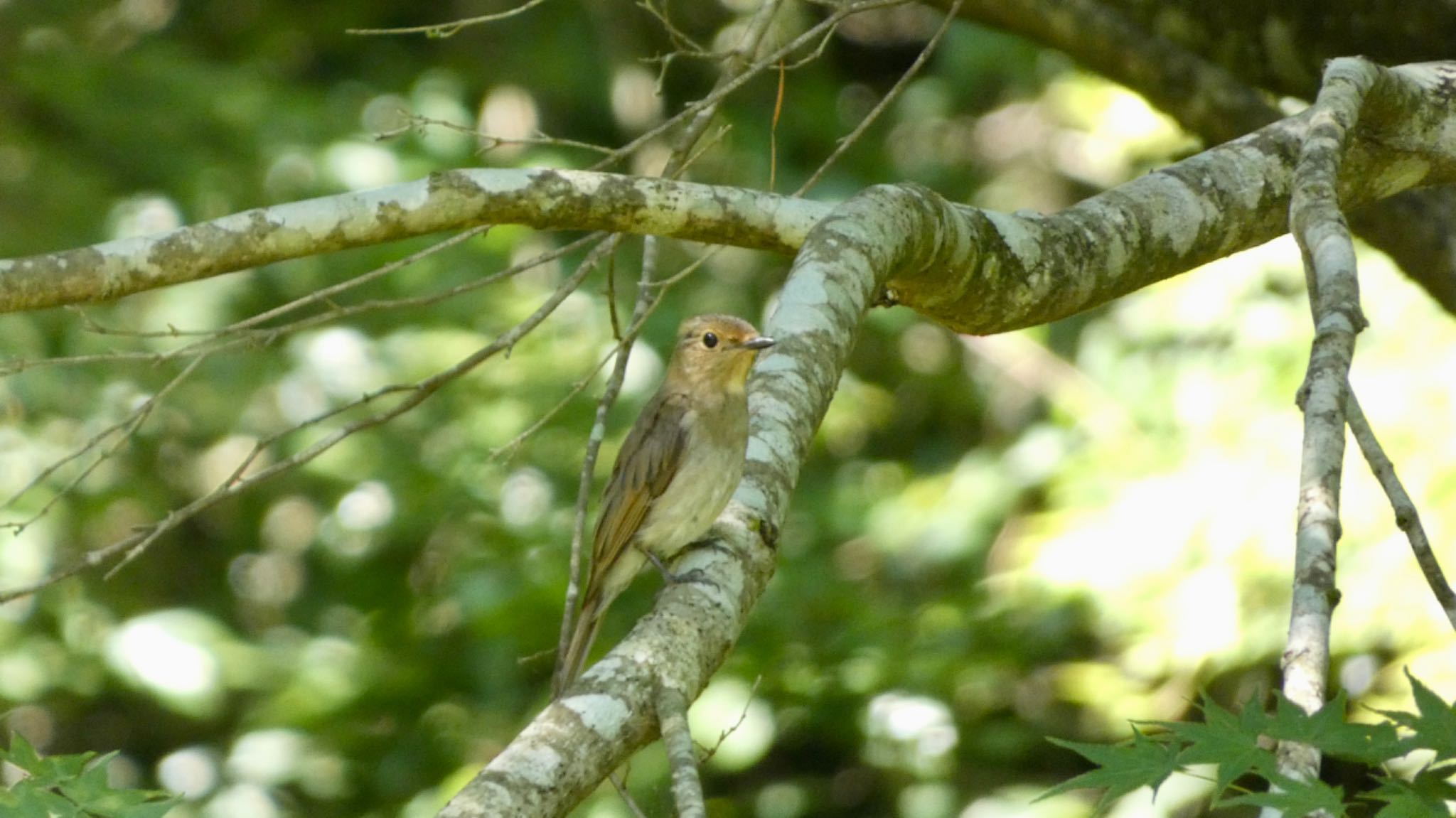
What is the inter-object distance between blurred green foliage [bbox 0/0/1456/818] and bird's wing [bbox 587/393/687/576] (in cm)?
72

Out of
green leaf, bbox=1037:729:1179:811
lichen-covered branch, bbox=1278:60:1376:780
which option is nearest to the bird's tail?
green leaf, bbox=1037:729:1179:811

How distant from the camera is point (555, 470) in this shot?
599cm

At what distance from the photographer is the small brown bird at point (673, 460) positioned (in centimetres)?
423

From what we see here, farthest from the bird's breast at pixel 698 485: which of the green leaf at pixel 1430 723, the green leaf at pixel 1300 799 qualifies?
the green leaf at pixel 1300 799

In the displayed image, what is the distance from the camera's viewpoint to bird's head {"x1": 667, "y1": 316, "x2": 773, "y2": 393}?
4672 millimetres

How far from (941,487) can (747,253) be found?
5.21ft

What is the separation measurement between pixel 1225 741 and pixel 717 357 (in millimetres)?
2709

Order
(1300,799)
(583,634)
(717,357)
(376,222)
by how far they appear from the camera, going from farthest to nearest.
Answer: (583,634) → (717,357) → (376,222) → (1300,799)

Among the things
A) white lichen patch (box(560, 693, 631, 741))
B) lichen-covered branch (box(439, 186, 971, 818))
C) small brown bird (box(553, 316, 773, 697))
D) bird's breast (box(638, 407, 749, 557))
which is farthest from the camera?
small brown bird (box(553, 316, 773, 697))

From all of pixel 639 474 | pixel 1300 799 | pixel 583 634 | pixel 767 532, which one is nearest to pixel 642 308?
pixel 767 532

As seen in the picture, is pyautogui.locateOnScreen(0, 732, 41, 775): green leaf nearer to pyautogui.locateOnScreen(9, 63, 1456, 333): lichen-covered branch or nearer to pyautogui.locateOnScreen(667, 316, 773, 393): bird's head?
pyautogui.locateOnScreen(9, 63, 1456, 333): lichen-covered branch

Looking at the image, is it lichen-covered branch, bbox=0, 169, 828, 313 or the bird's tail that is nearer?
lichen-covered branch, bbox=0, 169, 828, 313

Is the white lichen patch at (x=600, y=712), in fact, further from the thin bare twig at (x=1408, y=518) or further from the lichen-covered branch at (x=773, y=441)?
the thin bare twig at (x=1408, y=518)

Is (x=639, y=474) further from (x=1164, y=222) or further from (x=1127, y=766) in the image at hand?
(x=1127, y=766)
